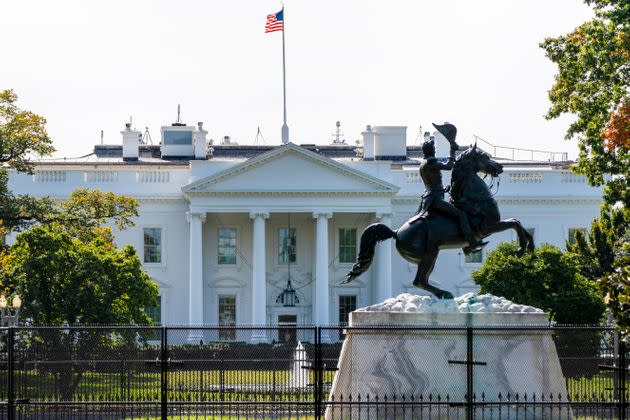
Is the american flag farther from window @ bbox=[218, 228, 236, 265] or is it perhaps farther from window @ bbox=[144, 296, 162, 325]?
window @ bbox=[144, 296, 162, 325]

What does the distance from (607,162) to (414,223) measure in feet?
52.8

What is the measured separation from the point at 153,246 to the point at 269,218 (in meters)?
6.53

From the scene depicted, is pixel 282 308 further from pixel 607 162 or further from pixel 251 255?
pixel 607 162

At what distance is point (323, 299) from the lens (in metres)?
74.0

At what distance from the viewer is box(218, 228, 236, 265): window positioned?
77.4 metres

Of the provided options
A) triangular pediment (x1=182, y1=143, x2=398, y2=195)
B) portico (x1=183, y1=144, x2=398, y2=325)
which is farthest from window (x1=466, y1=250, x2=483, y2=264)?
triangular pediment (x1=182, y1=143, x2=398, y2=195)

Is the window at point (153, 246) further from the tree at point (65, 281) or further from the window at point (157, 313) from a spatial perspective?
the tree at point (65, 281)

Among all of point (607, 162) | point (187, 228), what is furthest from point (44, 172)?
point (607, 162)

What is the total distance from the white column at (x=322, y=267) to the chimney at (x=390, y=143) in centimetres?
1044

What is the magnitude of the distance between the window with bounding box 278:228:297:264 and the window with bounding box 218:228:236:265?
102 inches

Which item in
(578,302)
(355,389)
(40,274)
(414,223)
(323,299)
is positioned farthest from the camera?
(323,299)

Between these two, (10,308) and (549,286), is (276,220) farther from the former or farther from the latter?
(10,308)

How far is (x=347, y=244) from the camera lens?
78.1 metres

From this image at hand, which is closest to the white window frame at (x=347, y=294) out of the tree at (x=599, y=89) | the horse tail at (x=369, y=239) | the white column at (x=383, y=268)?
the white column at (x=383, y=268)
